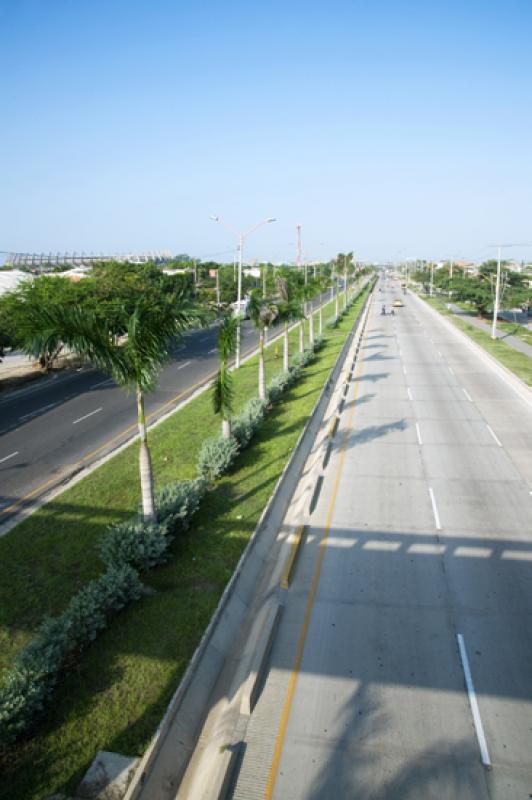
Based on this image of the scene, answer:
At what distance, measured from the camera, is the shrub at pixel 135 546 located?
11164 mm

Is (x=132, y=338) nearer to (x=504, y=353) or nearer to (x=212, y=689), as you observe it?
(x=212, y=689)

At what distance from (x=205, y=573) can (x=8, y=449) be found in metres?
12.3

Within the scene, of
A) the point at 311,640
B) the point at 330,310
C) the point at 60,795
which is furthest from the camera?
the point at 330,310

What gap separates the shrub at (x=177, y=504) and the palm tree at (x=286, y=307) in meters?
15.5

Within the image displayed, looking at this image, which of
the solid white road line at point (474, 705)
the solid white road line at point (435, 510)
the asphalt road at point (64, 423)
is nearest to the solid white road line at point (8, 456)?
the asphalt road at point (64, 423)

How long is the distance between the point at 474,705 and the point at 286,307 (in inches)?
860

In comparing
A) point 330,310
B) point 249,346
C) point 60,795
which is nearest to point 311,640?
point 60,795

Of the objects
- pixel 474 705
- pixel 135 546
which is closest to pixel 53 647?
pixel 135 546

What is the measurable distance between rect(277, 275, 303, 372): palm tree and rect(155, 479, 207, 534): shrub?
608 inches

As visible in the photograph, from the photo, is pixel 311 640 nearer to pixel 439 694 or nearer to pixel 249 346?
pixel 439 694

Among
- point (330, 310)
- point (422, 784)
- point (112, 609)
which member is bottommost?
point (422, 784)

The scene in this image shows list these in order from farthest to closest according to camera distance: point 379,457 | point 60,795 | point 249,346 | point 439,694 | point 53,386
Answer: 1. point 249,346
2. point 53,386
3. point 379,457
4. point 439,694
5. point 60,795

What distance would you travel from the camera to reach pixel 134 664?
8836 mm

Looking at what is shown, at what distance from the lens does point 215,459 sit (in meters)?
16.3
